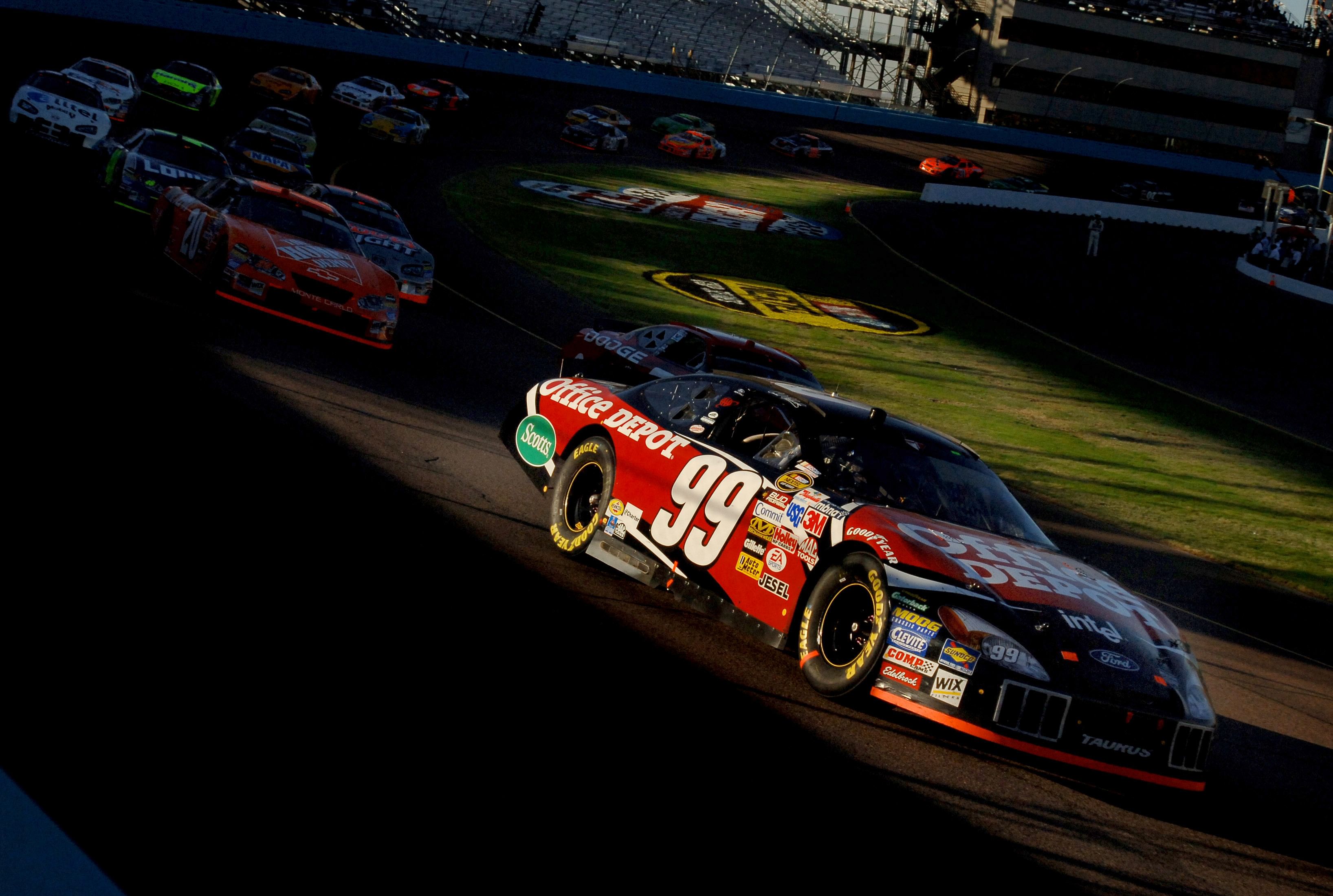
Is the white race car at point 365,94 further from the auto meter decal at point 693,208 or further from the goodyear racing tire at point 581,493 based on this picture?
the goodyear racing tire at point 581,493

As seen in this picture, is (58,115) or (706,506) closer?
(706,506)

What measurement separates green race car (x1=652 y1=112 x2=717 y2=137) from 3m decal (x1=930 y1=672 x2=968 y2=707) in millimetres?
47824

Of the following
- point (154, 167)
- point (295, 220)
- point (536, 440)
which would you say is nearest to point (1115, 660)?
point (536, 440)

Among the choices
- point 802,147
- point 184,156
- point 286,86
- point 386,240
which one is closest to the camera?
point 386,240

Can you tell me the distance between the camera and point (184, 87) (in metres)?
35.3

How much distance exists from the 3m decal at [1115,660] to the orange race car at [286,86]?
39451 millimetres

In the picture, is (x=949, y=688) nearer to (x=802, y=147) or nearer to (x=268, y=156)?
(x=268, y=156)

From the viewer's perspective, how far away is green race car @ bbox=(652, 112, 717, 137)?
52.0 m

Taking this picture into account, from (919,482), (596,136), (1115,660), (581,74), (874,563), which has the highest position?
(581,74)

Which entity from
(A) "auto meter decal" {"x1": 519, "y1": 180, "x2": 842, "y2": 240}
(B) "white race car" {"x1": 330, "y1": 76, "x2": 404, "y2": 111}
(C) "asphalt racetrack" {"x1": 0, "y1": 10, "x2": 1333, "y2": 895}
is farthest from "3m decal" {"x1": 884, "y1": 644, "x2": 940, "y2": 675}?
(B) "white race car" {"x1": 330, "y1": 76, "x2": 404, "y2": 111}

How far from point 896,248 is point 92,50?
2478 cm

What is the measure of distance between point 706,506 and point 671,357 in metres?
5.60

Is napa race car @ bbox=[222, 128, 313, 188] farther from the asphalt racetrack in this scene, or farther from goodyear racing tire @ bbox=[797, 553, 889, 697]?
goodyear racing tire @ bbox=[797, 553, 889, 697]

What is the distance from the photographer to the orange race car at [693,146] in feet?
157
